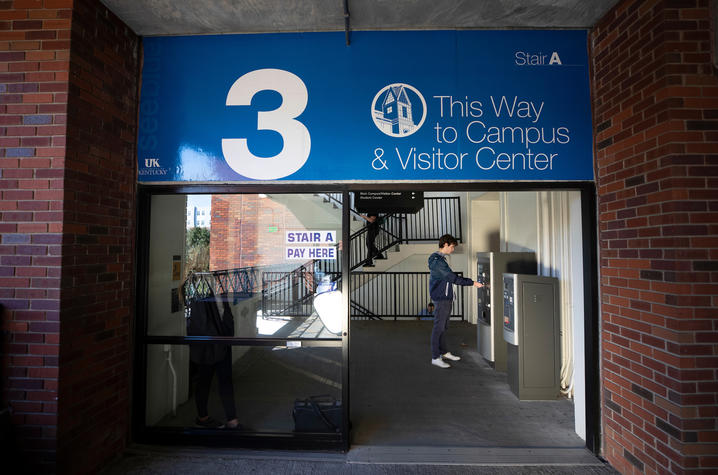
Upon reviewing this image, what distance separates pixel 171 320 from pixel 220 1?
2.81m

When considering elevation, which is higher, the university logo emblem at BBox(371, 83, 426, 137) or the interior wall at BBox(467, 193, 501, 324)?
the university logo emblem at BBox(371, 83, 426, 137)

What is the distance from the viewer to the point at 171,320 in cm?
340

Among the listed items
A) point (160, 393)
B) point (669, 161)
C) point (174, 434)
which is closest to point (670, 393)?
point (669, 161)

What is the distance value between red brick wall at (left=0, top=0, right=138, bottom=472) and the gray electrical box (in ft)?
13.4

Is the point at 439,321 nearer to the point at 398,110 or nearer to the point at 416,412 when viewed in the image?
the point at 416,412

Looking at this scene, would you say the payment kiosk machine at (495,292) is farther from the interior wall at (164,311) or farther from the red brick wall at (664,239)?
the interior wall at (164,311)

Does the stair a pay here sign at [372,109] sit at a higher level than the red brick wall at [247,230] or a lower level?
higher

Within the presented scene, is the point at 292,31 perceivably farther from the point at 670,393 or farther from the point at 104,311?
the point at 670,393

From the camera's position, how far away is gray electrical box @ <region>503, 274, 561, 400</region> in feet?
13.5

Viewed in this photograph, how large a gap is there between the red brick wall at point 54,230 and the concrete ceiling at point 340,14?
1.51 ft

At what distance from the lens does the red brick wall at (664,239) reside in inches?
88.9

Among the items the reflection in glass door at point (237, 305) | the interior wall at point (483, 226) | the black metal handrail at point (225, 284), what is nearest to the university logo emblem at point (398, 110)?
the reflection in glass door at point (237, 305)

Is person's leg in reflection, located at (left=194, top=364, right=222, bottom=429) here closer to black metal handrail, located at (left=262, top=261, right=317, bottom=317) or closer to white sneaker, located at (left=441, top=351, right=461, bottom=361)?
black metal handrail, located at (left=262, top=261, right=317, bottom=317)

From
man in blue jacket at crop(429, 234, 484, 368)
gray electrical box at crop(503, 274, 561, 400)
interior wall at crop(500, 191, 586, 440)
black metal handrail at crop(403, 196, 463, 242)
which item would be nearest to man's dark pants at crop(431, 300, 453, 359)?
man in blue jacket at crop(429, 234, 484, 368)
